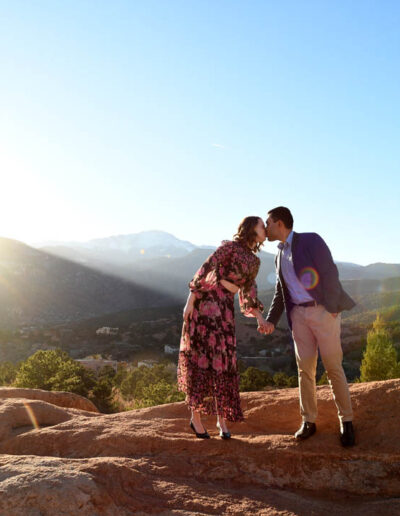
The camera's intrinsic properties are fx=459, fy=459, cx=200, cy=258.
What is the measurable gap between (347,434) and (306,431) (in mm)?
367

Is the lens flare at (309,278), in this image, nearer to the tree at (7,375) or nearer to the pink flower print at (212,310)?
the pink flower print at (212,310)

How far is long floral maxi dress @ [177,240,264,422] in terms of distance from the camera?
4.54m

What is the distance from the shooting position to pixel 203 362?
4.60 m

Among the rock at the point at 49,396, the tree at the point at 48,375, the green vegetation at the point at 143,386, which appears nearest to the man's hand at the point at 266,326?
the rock at the point at 49,396

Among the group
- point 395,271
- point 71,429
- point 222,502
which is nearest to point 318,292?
point 222,502

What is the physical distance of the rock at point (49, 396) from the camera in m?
7.05

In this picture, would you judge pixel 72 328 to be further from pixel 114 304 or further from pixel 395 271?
pixel 395 271

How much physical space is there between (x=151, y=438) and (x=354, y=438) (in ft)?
6.34

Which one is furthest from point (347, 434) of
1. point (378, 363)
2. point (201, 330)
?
point (378, 363)

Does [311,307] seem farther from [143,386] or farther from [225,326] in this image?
[143,386]

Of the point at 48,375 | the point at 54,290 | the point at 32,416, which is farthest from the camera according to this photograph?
the point at 54,290

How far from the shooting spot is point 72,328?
2438 inches

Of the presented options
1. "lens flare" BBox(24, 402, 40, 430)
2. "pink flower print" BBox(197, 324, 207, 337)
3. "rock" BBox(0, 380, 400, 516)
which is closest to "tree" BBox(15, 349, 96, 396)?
"lens flare" BBox(24, 402, 40, 430)

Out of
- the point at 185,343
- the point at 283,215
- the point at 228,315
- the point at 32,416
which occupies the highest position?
the point at 283,215
